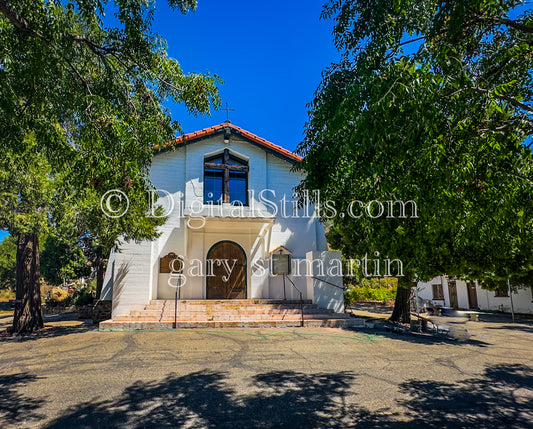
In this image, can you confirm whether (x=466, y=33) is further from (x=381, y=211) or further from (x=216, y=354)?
(x=216, y=354)

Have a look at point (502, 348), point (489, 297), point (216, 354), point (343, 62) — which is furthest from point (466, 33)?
point (489, 297)

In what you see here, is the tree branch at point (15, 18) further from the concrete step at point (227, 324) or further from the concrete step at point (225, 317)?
the concrete step at point (225, 317)

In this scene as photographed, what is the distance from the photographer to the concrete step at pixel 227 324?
35.4 ft

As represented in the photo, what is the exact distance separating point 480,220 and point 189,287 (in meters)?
11.9

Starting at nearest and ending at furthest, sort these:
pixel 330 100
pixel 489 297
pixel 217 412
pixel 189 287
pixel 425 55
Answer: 1. pixel 425 55
2. pixel 217 412
3. pixel 330 100
4. pixel 189 287
5. pixel 489 297

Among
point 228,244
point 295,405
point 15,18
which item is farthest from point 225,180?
point 295,405

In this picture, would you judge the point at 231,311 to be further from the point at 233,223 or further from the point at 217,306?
the point at 233,223

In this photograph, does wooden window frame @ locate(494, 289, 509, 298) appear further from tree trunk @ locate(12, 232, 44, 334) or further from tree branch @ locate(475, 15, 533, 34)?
tree trunk @ locate(12, 232, 44, 334)

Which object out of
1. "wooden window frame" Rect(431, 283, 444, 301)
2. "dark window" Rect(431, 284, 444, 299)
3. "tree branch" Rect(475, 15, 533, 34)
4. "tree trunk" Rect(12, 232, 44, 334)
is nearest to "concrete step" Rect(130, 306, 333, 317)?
"tree trunk" Rect(12, 232, 44, 334)

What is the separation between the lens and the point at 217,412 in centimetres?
454

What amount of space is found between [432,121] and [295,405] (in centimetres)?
399

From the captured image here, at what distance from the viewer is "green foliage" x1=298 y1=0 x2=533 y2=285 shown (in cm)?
369

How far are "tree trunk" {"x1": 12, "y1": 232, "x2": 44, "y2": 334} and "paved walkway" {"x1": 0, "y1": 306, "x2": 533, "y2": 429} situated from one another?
6.89ft

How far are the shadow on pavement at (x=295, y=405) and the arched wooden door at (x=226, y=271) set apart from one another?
8947 millimetres
